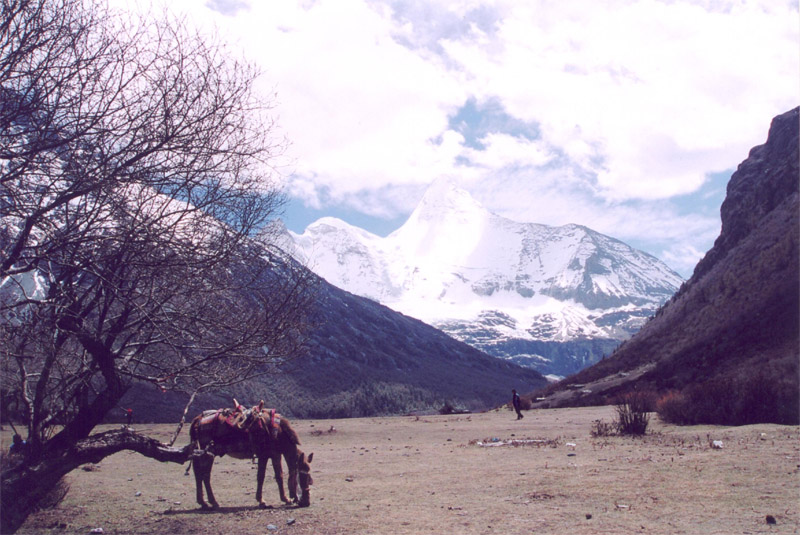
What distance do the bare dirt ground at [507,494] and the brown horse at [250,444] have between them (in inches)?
14.9

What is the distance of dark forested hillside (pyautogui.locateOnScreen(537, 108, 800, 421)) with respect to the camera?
3347cm

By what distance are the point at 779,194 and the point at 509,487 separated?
5153cm

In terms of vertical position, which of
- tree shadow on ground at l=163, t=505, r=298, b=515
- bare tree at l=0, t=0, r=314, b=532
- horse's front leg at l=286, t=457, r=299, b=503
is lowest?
tree shadow on ground at l=163, t=505, r=298, b=515

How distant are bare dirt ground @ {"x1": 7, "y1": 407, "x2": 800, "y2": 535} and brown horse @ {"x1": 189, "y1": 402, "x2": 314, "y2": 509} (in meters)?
0.38

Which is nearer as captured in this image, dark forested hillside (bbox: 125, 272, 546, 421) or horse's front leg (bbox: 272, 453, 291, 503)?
horse's front leg (bbox: 272, 453, 291, 503)

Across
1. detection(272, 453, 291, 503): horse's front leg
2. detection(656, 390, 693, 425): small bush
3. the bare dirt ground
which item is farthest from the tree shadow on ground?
detection(656, 390, 693, 425): small bush

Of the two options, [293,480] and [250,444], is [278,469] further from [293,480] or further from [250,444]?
[250,444]

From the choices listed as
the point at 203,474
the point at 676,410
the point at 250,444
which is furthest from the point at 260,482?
the point at 676,410

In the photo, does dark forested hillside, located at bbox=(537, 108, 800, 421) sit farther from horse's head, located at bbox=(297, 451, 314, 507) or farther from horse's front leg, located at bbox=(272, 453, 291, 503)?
horse's front leg, located at bbox=(272, 453, 291, 503)

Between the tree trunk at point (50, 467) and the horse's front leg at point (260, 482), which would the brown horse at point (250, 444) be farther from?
the tree trunk at point (50, 467)

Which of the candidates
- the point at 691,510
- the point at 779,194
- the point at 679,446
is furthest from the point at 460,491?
the point at 779,194

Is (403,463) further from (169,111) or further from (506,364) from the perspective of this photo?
(506,364)

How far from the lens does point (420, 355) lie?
14975 centimetres

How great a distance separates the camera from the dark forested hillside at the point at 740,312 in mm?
33469
